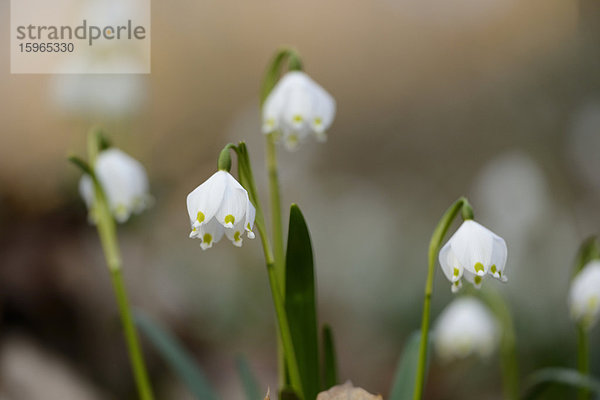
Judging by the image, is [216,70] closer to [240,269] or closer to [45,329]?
[240,269]

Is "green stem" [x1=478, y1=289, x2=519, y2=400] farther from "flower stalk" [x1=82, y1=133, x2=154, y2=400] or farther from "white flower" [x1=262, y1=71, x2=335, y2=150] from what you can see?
"flower stalk" [x1=82, y1=133, x2=154, y2=400]

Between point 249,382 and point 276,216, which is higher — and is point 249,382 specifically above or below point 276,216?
below

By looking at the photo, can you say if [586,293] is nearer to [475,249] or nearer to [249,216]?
[475,249]

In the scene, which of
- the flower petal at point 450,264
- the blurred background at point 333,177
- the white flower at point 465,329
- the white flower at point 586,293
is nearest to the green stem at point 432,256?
the flower petal at point 450,264

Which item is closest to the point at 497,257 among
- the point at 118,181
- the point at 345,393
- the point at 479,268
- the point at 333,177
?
the point at 479,268

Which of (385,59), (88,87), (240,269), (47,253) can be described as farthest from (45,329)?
(385,59)

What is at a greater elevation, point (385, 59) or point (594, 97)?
point (385, 59)
